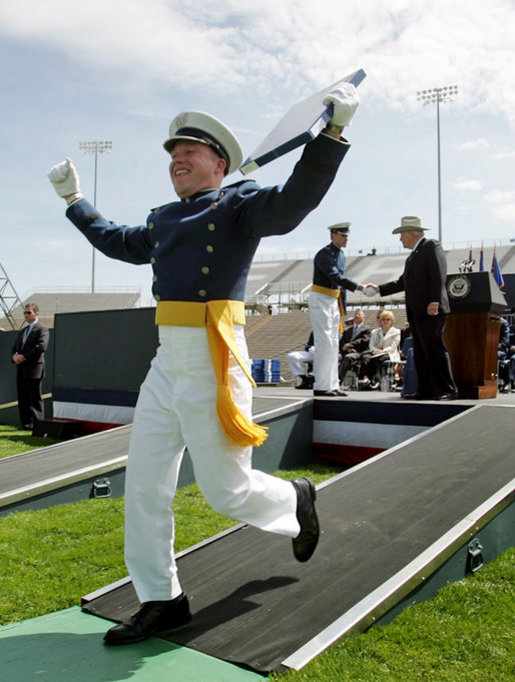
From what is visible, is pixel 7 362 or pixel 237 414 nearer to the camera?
pixel 237 414

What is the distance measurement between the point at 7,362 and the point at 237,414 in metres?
10.8

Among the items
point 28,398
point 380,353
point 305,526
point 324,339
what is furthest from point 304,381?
point 305,526

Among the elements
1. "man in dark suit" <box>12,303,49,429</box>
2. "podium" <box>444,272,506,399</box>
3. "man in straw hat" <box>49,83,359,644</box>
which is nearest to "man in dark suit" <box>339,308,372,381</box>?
"podium" <box>444,272,506,399</box>

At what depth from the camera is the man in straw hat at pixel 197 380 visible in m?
2.59

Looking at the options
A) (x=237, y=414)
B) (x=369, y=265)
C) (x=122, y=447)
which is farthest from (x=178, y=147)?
(x=369, y=265)

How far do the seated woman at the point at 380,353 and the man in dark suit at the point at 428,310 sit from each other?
3.11 meters

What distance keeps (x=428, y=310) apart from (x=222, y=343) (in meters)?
4.46

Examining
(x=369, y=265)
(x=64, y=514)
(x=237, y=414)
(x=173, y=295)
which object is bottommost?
(x=64, y=514)

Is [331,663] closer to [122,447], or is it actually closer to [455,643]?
[455,643]

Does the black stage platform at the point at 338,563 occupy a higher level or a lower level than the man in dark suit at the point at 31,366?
lower

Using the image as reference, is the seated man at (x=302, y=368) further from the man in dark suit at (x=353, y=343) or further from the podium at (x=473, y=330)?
the podium at (x=473, y=330)

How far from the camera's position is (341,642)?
246 centimetres

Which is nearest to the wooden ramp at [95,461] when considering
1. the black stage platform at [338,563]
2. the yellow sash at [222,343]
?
the black stage platform at [338,563]

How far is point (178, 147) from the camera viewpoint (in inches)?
113
